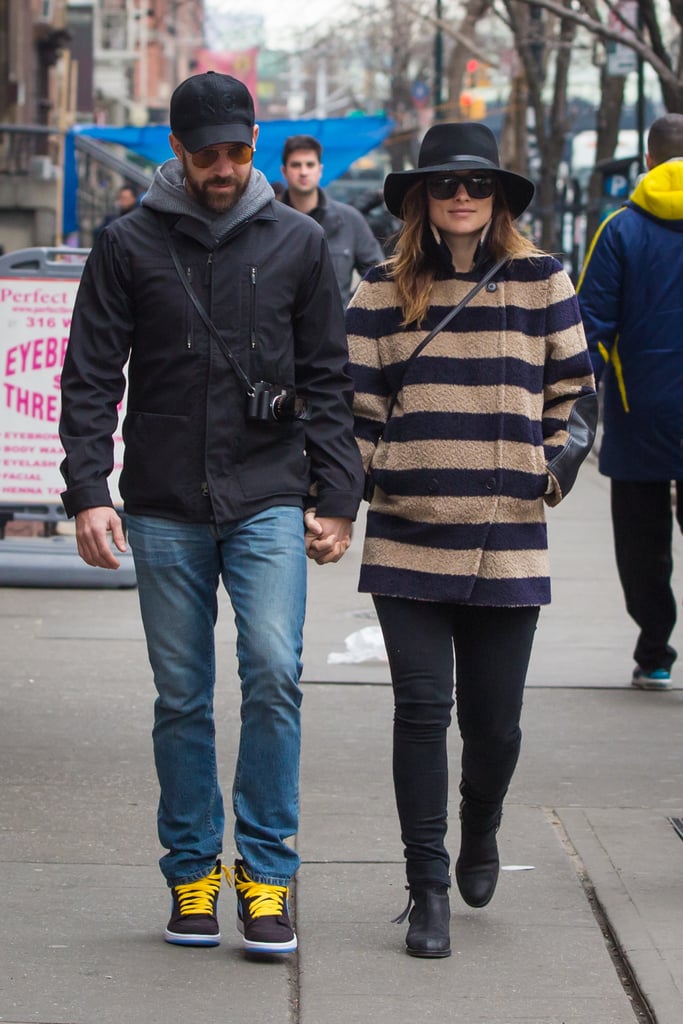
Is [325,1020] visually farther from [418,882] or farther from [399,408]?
[399,408]

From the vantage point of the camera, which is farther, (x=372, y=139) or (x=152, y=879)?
(x=372, y=139)

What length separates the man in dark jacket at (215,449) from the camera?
4.03 meters

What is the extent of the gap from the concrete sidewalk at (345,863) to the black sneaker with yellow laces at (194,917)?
31 mm

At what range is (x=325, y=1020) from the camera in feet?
12.3

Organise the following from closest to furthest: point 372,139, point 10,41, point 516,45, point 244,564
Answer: point 244,564
point 372,139
point 516,45
point 10,41

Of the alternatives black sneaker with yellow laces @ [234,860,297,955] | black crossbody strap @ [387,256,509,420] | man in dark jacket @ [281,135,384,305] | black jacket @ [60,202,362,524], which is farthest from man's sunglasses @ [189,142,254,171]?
man in dark jacket @ [281,135,384,305]

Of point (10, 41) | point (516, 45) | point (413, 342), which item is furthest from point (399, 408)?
point (10, 41)

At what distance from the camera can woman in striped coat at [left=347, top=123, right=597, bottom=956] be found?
4152 mm

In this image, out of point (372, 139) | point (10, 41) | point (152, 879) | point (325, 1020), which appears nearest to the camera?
point (325, 1020)

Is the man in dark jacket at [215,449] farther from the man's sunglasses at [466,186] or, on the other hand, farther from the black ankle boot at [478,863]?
the black ankle boot at [478,863]

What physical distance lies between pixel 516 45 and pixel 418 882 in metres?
21.2

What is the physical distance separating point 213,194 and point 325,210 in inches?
229

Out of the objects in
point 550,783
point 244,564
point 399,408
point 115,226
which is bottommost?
point 550,783

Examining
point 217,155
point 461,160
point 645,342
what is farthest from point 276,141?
point 217,155
